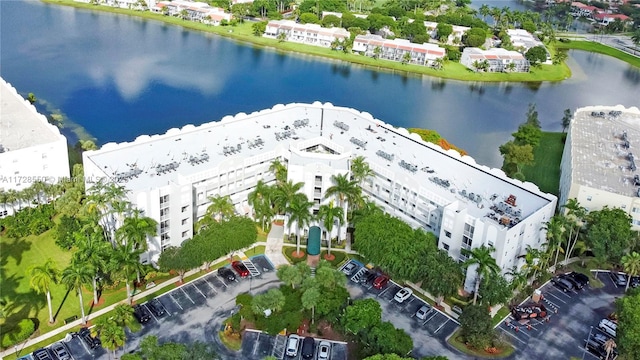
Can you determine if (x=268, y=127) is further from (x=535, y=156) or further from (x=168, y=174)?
(x=535, y=156)

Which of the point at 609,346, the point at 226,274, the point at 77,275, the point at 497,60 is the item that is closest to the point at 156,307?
the point at 226,274

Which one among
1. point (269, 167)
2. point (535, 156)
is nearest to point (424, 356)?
point (269, 167)

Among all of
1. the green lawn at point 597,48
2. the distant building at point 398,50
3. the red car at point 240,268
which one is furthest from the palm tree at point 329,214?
the green lawn at point 597,48

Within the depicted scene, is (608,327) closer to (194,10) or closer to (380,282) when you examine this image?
(380,282)

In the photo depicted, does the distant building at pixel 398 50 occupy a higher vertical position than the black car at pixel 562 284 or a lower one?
higher

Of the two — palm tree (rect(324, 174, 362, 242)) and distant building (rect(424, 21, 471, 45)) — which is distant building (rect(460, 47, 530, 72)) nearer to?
distant building (rect(424, 21, 471, 45))

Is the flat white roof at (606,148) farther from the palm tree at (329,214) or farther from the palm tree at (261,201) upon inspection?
the palm tree at (261,201)
